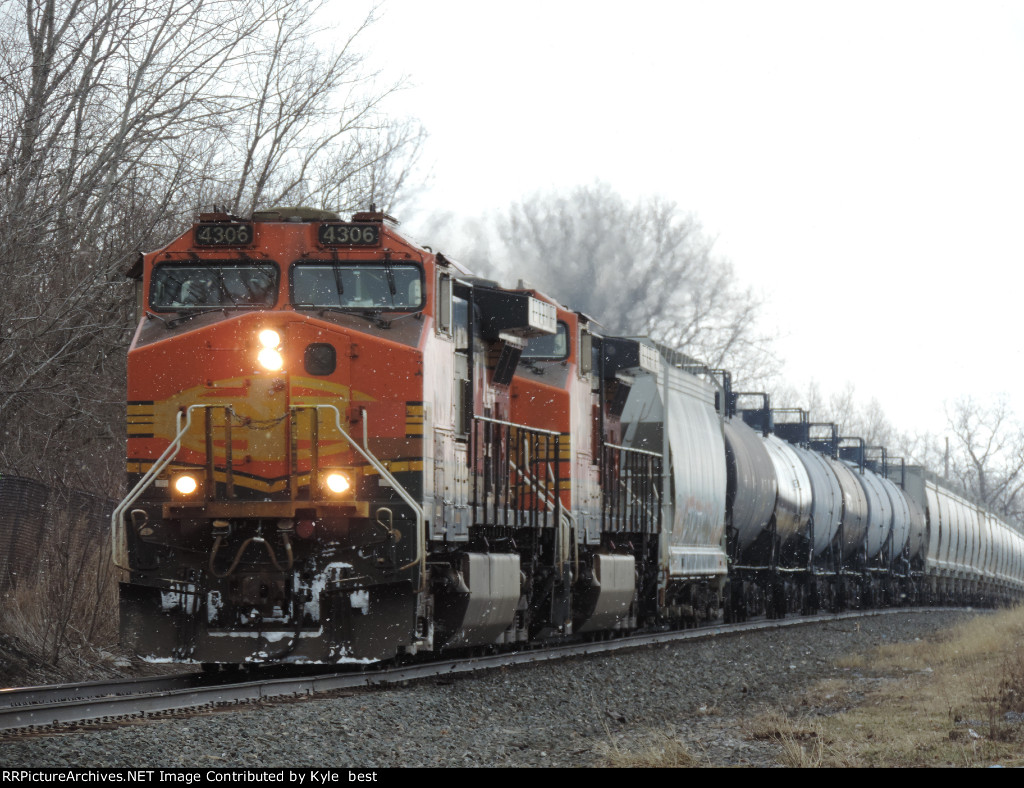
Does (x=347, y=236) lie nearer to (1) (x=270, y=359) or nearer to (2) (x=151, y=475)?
(1) (x=270, y=359)

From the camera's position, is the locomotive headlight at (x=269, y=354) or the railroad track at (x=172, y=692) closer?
the railroad track at (x=172, y=692)

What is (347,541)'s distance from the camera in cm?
1038

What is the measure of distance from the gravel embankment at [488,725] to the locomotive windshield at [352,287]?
10.4 ft

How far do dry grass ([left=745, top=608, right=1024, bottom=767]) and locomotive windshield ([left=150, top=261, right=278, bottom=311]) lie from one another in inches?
205

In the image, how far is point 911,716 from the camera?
10094mm

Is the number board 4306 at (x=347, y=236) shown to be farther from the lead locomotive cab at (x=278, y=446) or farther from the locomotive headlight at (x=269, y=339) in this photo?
the locomotive headlight at (x=269, y=339)

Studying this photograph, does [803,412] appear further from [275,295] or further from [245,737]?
[245,737]

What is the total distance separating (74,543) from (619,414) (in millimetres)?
6973

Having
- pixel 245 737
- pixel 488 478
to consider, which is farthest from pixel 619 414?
pixel 245 737

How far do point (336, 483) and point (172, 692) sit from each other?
201cm

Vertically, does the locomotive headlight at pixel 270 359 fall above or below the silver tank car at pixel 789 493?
above

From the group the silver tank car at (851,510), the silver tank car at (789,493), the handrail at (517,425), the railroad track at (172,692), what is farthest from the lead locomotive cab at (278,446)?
the silver tank car at (851,510)

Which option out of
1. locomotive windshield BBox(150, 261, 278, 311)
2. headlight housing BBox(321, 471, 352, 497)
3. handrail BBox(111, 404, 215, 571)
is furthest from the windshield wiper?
headlight housing BBox(321, 471, 352, 497)

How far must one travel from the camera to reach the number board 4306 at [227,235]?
1104 cm
